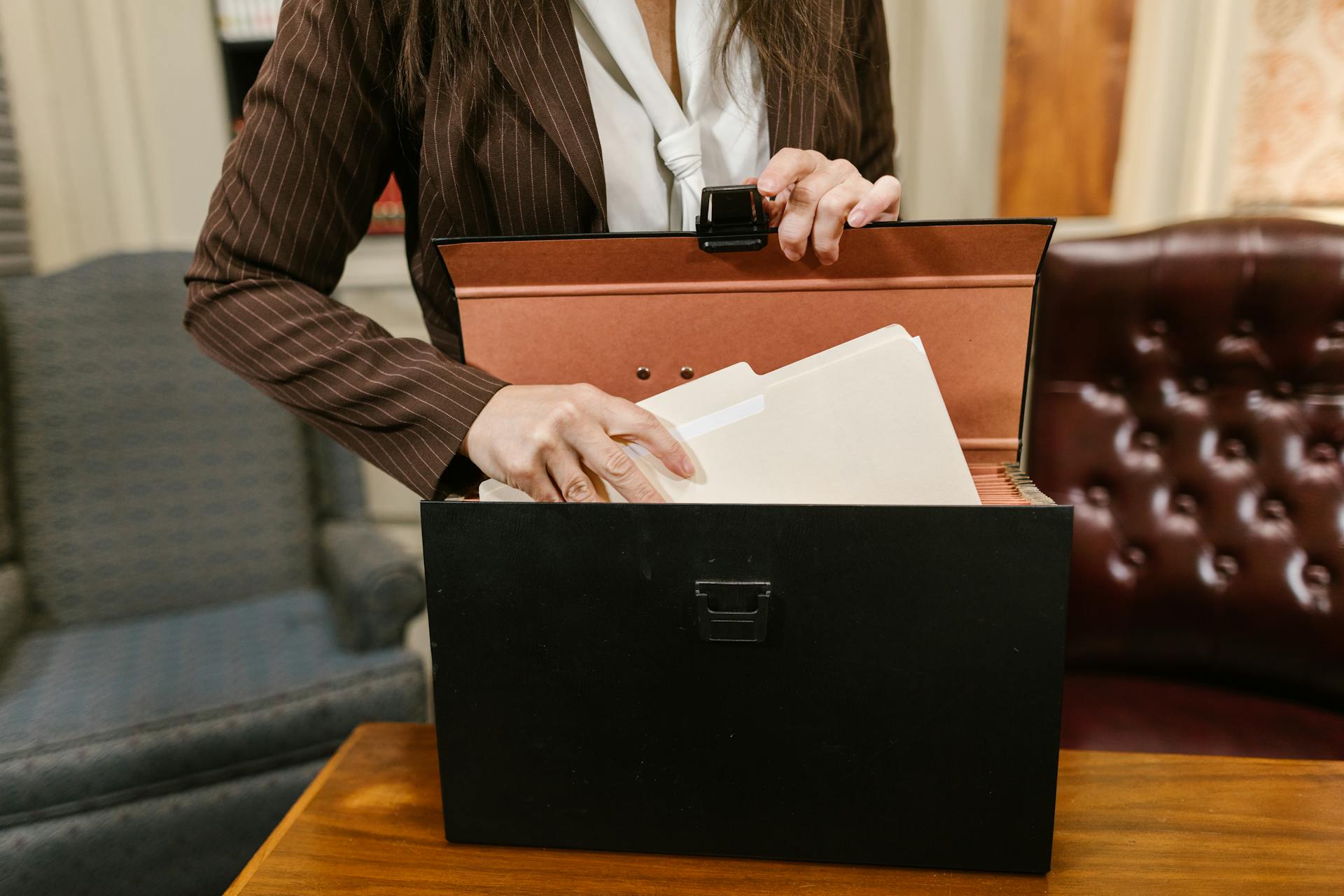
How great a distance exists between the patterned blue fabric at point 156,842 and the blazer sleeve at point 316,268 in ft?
3.08

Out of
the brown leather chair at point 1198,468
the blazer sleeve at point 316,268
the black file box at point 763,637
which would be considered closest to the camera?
the black file box at point 763,637

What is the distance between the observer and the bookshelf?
5.82 ft

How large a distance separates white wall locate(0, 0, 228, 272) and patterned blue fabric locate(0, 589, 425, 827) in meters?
0.93

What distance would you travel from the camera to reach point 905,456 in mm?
463

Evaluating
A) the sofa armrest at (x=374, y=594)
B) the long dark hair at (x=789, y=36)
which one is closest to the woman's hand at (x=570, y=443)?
the long dark hair at (x=789, y=36)

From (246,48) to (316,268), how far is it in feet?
5.07

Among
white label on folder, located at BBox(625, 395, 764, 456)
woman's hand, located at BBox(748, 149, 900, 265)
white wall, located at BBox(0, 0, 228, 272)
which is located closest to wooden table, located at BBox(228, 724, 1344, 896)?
white label on folder, located at BBox(625, 395, 764, 456)

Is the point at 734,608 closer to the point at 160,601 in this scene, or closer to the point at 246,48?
the point at 160,601

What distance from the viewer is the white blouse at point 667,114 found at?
0.67 metres

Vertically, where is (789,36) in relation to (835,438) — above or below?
above

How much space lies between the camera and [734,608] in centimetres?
45

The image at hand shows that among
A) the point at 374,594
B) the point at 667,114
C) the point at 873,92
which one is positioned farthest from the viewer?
the point at 374,594

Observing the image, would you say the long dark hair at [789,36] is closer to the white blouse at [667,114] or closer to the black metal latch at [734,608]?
the white blouse at [667,114]

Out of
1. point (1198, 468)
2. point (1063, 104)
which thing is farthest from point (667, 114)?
point (1063, 104)
